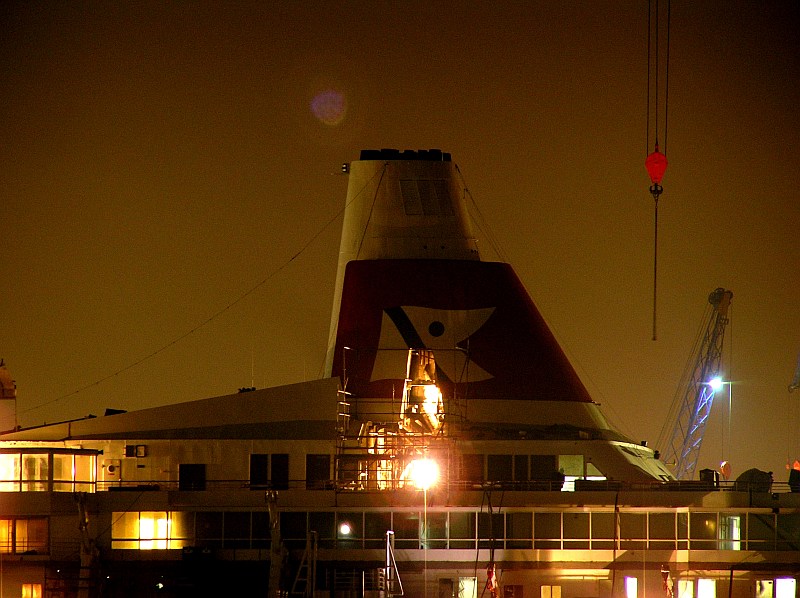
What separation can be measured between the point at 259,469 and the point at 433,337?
7.97 metres

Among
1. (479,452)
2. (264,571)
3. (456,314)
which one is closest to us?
(264,571)

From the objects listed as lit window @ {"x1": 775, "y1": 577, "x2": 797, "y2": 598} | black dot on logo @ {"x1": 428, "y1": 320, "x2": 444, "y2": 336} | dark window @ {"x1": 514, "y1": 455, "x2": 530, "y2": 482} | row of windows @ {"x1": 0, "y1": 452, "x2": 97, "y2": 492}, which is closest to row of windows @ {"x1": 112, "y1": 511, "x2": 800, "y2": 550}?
lit window @ {"x1": 775, "y1": 577, "x2": 797, "y2": 598}

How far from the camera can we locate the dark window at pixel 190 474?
6656 centimetres

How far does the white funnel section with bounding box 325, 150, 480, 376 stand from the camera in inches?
2896

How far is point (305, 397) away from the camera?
A: 220 ft

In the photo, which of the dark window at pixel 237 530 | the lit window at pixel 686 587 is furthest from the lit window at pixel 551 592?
the dark window at pixel 237 530

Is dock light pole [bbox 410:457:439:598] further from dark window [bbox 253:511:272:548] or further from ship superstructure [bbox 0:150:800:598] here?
dark window [bbox 253:511:272:548]

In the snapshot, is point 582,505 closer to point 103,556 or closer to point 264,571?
point 264,571

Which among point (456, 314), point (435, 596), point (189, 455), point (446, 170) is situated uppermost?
point (446, 170)

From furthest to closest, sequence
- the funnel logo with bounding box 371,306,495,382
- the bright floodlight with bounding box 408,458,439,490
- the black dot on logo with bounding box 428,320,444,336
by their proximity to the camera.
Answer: the black dot on logo with bounding box 428,320,444,336 < the funnel logo with bounding box 371,306,495,382 < the bright floodlight with bounding box 408,458,439,490

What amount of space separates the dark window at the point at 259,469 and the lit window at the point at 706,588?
1385 centimetres

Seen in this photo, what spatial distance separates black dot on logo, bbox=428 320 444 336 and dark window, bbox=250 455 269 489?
25.3 feet

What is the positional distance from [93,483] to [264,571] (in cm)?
695

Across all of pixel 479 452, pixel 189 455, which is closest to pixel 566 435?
pixel 479 452
